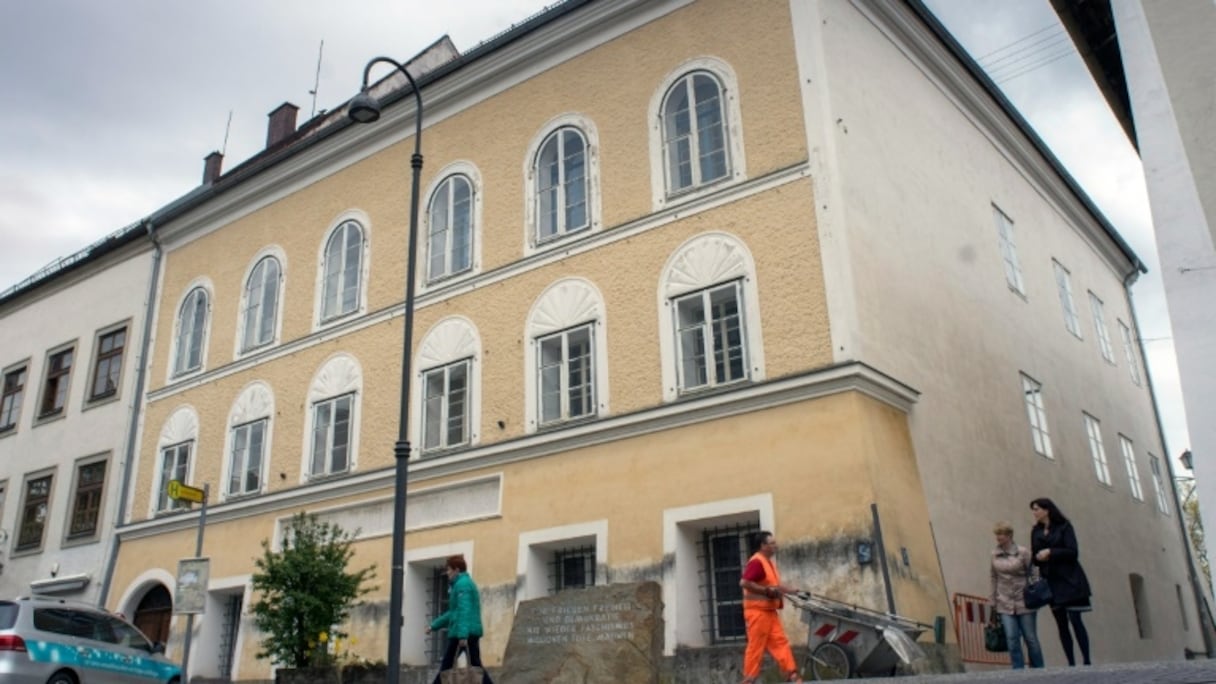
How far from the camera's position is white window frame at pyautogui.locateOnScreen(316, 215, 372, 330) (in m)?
21.1

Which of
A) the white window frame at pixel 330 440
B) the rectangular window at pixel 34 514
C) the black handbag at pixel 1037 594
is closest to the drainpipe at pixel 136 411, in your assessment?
the rectangular window at pixel 34 514

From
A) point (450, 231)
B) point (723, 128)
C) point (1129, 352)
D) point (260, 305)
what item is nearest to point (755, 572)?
point (723, 128)

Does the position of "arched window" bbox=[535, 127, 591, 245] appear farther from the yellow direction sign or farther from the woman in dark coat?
the woman in dark coat

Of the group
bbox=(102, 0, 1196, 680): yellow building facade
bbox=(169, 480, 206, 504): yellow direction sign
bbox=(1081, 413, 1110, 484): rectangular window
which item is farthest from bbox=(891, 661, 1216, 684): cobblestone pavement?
bbox=(1081, 413, 1110, 484): rectangular window

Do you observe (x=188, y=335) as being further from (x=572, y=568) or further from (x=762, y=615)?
(x=762, y=615)

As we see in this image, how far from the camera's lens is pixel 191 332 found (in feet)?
81.5

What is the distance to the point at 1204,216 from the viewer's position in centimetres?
919

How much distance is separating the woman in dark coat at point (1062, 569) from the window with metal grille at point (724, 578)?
168 inches

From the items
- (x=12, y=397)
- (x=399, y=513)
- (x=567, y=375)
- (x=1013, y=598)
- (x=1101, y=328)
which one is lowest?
(x=1013, y=598)

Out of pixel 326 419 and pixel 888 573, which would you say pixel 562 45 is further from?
pixel 888 573

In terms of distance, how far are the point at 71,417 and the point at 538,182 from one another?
15955mm

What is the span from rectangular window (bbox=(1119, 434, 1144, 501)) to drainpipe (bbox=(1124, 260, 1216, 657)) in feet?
9.48

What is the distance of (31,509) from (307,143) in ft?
42.5

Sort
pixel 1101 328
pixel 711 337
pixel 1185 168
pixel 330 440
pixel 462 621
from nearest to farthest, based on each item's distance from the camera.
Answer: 1. pixel 1185 168
2. pixel 462 621
3. pixel 711 337
4. pixel 330 440
5. pixel 1101 328
